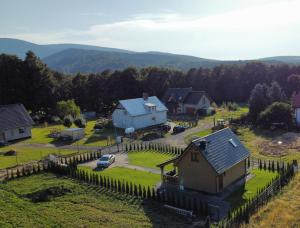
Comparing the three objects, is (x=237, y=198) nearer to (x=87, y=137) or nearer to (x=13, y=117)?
(x=87, y=137)

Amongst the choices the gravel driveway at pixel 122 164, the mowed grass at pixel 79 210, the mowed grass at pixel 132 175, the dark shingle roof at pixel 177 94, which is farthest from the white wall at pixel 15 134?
the dark shingle roof at pixel 177 94

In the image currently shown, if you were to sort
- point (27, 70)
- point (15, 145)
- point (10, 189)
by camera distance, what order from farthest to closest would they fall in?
point (27, 70) < point (15, 145) < point (10, 189)

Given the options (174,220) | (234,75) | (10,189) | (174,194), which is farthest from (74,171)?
(234,75)

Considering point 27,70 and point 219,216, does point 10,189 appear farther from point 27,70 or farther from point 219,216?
point 27,70

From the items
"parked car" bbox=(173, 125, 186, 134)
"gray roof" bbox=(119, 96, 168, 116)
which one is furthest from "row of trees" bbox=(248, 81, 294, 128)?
"gray roof" bbox=(119, 96, 168, 116)

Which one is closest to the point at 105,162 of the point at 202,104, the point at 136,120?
the point at 136,120

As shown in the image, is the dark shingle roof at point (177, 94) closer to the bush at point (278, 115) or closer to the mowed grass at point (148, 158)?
the bush at point (278, 115)
